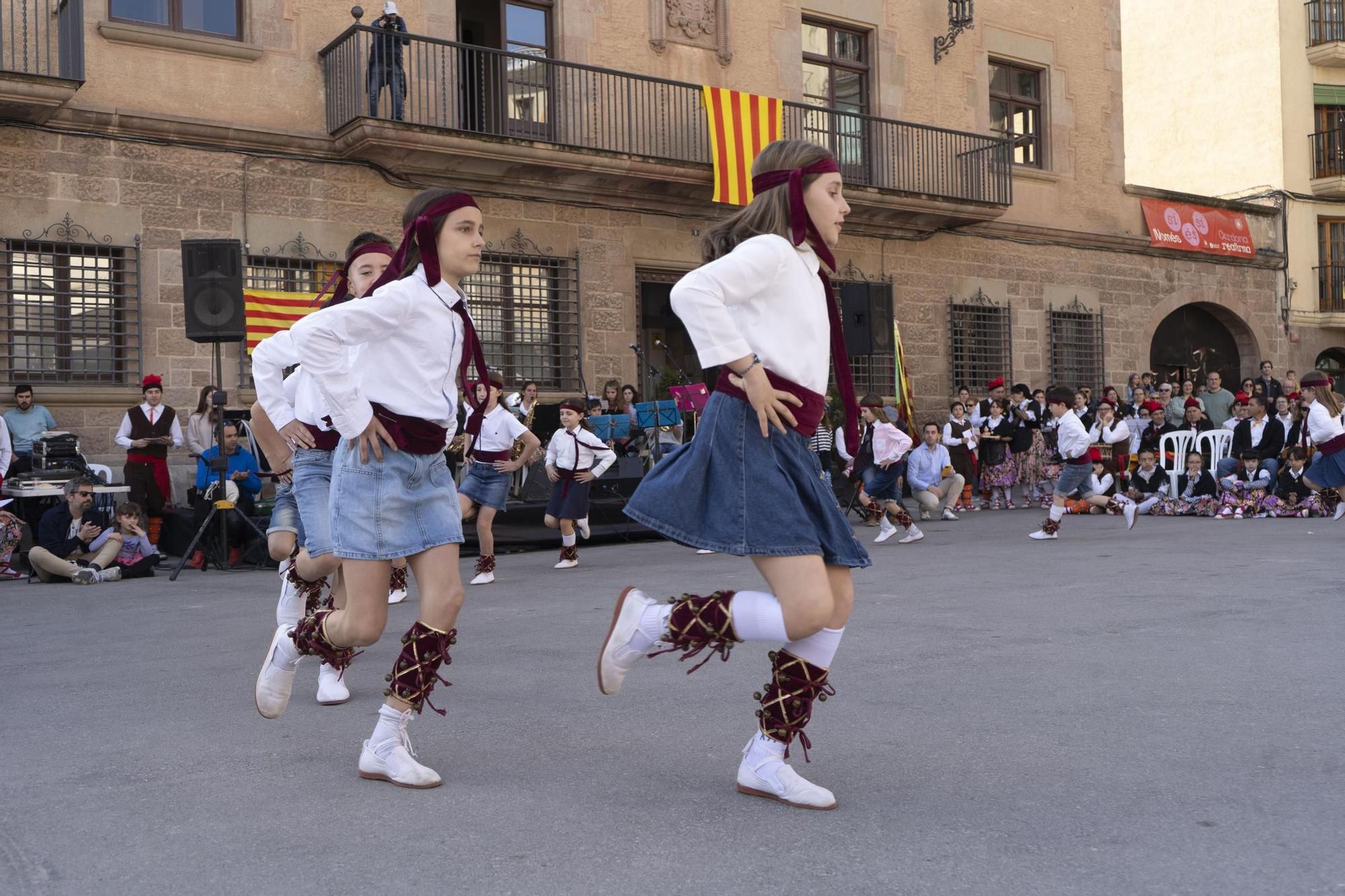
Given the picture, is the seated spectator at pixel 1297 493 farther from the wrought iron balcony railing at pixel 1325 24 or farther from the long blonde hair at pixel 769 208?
the wrought iron balcony railing at pixel 1325 24

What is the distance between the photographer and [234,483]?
1233cm

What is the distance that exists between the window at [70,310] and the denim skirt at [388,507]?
11.9m

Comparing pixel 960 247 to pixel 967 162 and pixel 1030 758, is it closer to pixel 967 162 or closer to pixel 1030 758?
pixel 967 162

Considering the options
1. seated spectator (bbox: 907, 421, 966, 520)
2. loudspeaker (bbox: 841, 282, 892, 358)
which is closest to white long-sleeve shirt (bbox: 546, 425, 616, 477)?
seated spectator (bbox: 907, 421, 966, 520)

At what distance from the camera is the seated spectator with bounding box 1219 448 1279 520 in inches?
602

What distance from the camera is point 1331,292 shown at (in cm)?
2738

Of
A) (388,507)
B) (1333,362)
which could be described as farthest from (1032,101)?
(388,507)

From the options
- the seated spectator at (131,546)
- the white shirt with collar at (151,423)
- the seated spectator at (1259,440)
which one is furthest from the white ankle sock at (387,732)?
the seated spectator at (1259,440)

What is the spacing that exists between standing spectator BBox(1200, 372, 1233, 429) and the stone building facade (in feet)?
10.0

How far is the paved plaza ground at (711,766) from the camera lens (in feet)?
9.15

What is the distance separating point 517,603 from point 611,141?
10.7 meters

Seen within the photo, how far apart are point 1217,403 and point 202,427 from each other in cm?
1505

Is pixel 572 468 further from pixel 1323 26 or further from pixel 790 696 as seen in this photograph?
pixel 1323 26

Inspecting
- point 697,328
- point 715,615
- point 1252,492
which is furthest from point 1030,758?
point 1252,492
